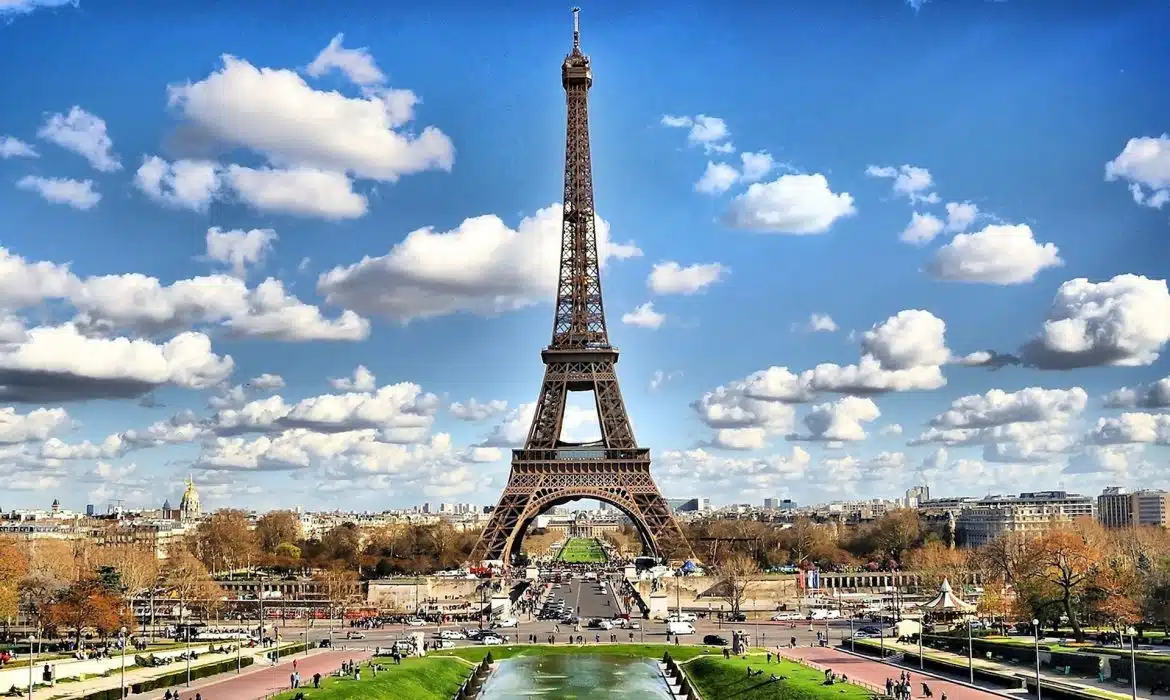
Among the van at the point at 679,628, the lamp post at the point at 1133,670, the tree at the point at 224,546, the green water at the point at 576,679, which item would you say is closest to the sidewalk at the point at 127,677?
the green water at the point at 576,679

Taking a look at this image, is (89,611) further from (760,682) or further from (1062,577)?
(1062,577)

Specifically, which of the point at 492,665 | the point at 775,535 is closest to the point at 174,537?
the point at 775,535

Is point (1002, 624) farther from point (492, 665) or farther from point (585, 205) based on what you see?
point (585, 205)

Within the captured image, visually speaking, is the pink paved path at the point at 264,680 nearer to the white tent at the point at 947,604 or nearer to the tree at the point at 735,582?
the tree at the point at 735,582

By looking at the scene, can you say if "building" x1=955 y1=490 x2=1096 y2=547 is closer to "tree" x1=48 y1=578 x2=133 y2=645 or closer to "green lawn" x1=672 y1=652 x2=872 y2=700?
"green lawn" x1=672 y1=652 x2=872 y2=700

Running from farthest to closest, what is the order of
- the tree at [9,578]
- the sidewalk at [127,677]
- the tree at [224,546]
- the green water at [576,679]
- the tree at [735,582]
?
the tree at [224,546] < the tree at [735,582] < the tree at [9,578] < the green water at [576,679] < the sidewalk at [127,677]

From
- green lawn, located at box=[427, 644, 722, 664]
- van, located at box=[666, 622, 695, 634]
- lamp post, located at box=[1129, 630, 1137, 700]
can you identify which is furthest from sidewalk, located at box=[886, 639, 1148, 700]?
van, located at box=[666, 622, 695, 634]
